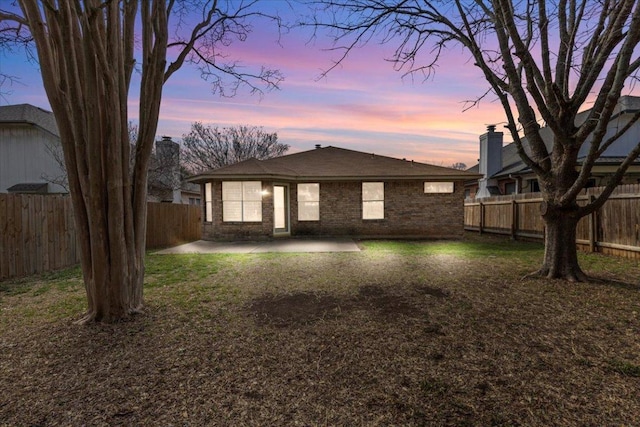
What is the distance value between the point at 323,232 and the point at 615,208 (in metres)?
9.46

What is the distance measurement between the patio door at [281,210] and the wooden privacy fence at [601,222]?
955 cm

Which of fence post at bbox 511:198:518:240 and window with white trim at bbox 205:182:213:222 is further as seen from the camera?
window with white trim at bbox 205:182:213:222

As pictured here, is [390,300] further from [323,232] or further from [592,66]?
[323,232]

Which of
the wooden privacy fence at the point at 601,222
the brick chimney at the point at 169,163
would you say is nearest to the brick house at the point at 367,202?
the wooden privacy fence at the point at 601,222

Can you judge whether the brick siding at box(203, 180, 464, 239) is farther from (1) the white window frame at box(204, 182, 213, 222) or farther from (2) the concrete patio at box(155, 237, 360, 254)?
(2) the concrete patio at box(155, 237, 360, 254)

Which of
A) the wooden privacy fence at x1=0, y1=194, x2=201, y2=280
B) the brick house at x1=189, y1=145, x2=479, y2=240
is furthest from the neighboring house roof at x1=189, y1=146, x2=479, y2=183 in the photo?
the wooden privacy fence at x1=0, y1=194, x2=201, y2=280

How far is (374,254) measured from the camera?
351 inches

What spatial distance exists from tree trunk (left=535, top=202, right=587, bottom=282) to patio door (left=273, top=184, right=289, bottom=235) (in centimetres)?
951

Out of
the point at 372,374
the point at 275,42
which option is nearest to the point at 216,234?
the point at 275,42

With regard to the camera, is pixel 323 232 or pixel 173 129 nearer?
pixel 323 232

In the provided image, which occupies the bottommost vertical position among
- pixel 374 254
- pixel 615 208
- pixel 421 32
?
pixel 374 254

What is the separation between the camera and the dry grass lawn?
2096 mm

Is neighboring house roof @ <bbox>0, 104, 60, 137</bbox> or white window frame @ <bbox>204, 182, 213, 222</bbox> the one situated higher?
neighboring house roof @ <bbox>0, 104, 60, 137</bbox>

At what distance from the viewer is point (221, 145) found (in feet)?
96.0
